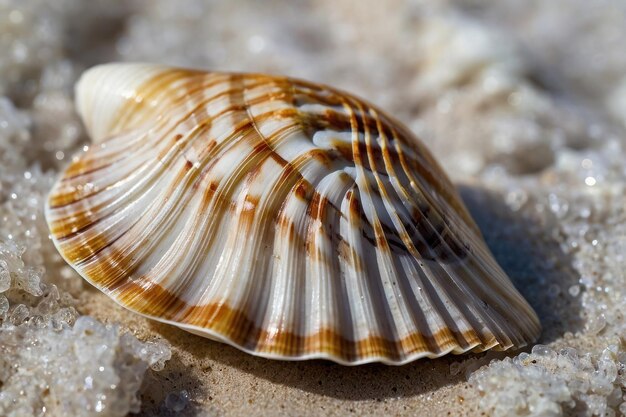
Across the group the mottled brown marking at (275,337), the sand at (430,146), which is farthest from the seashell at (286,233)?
the sand at (430,146)

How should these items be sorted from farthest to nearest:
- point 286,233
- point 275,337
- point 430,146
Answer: point 430,146
point 286,233
point 275,337

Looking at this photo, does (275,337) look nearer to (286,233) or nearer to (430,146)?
(286,233)

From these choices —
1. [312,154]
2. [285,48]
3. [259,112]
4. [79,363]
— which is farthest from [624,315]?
[285,48]

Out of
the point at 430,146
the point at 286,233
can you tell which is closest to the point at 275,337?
the point at 286,233

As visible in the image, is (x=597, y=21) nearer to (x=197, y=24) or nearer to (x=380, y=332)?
(x=197, y=24)

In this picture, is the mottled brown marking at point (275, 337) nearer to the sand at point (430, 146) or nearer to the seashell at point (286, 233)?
the seashell at point (286, 233)

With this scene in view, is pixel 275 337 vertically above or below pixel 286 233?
below

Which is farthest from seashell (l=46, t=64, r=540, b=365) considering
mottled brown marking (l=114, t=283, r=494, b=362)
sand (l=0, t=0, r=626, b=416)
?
sand (l=0, t=0, r=626, b=416)

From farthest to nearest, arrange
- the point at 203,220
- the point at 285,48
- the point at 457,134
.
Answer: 1. the point at 285,48
2. the point at 457,134
3. the point at 203,220
